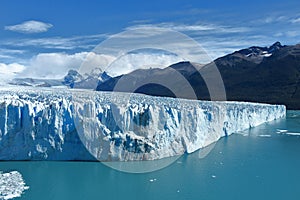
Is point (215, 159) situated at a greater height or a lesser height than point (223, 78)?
lesser

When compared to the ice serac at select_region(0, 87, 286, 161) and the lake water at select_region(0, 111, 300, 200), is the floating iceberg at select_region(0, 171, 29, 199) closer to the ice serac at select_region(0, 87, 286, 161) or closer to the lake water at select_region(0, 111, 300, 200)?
the lake water at select_region(0, 111, 300, 200)

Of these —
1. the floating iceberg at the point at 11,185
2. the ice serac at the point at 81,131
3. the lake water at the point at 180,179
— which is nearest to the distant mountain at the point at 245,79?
the lake water at the point at 180,179

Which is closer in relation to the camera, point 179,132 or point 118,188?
point 118,188

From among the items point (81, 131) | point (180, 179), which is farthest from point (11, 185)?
point (180, 179)

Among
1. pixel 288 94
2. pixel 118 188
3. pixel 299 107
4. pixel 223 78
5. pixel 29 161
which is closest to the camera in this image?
pixel 118 188

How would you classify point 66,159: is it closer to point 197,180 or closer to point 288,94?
point 197,180

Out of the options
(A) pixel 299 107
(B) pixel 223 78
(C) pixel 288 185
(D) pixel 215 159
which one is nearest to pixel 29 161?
(D) pixel 215 159

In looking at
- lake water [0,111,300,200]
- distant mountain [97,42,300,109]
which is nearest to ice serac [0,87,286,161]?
lake water [0,111,300,200]
